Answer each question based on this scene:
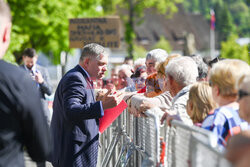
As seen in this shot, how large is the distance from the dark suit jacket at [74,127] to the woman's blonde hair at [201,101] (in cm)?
132

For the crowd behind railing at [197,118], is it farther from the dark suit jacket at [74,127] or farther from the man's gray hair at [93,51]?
the man's gray hair at [93,51]

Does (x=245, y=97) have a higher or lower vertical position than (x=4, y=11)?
lower

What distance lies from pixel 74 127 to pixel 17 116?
7.38 ft

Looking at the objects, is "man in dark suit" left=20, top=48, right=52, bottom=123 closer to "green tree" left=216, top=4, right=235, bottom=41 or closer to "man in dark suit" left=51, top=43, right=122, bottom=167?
"man in dark suit" left=51, top=43, right=122, bottom=167

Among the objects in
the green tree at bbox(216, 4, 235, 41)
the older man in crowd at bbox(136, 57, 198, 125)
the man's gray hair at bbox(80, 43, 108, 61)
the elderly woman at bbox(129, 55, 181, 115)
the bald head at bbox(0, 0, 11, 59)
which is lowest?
the green tree at bbox(216, 4, 235, 41)

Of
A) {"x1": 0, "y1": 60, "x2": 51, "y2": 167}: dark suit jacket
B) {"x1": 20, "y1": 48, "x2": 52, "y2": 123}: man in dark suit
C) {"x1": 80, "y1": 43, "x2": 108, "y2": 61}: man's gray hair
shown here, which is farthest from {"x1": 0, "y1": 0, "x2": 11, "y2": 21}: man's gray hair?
{"x1": 20, "y1": 48, "x2": 52, "y2": 123}: man in dark suit

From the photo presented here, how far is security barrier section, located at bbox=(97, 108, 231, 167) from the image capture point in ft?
9.03

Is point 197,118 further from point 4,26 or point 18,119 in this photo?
point 4,26

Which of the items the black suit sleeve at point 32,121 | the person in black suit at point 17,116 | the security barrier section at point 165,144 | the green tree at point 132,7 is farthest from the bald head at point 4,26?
the green tree at point 132,7

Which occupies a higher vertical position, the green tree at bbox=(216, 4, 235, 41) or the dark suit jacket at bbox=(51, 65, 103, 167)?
the dark suit jacket at bbox=(51, 65, 103, 167)

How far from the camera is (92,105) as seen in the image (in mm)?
4777

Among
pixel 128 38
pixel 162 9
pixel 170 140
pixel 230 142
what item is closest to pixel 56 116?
pixel 170 140

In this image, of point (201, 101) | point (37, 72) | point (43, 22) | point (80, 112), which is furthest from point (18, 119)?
point (43, 22)

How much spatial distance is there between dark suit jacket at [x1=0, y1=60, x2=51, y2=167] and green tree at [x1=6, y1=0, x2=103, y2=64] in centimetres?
1869
